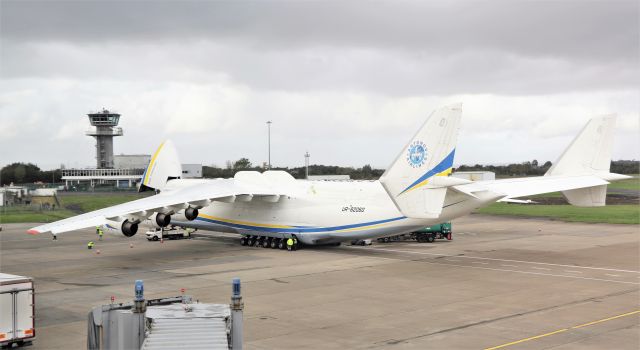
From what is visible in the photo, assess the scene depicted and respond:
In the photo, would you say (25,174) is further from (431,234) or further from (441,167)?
(441,167)

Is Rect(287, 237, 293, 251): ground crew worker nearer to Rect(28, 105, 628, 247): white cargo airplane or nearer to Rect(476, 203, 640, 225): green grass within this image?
Rect(28, 105, 628, 247): white cargo airplane

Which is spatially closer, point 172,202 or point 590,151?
point 172,202

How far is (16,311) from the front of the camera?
56.5 ft

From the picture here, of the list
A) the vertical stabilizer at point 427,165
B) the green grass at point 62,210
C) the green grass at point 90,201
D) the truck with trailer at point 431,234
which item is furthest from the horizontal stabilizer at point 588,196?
the green grass at point 90,201

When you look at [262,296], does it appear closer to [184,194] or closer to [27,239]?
[184,194]

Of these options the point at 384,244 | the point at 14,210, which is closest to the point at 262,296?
the point at 384,244

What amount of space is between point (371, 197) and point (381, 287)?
9529mm

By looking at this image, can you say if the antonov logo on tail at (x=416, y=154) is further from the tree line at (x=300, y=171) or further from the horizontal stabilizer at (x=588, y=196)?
the tree line at (x=300, y=171)

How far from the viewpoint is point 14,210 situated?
70.6 m

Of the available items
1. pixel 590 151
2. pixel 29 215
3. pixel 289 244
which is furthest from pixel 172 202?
pixel 29 215

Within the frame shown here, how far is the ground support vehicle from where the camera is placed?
46.8 metres

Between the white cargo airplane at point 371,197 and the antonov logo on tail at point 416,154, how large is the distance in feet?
0.15

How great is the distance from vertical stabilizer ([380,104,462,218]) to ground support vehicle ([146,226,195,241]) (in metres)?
22.1

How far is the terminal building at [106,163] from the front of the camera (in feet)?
406
